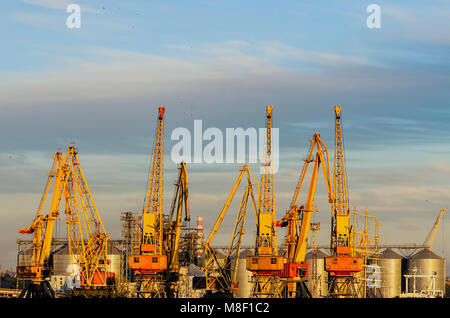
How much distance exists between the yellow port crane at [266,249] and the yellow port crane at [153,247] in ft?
52.9

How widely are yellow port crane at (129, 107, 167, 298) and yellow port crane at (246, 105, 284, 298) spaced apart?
16.1m

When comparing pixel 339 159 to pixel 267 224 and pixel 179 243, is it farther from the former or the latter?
pixel 179 243

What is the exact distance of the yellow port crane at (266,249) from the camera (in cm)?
15900

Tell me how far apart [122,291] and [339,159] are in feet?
176

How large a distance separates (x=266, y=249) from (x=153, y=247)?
19.8 meters

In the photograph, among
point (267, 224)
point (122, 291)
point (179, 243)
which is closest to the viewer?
point (267, 224)

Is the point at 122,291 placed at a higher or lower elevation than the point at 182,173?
lower

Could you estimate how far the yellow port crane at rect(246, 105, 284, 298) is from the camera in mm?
159000

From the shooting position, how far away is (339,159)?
558ft

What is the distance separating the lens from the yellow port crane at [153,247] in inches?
6398

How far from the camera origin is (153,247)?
534 ft

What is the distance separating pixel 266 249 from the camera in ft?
527
